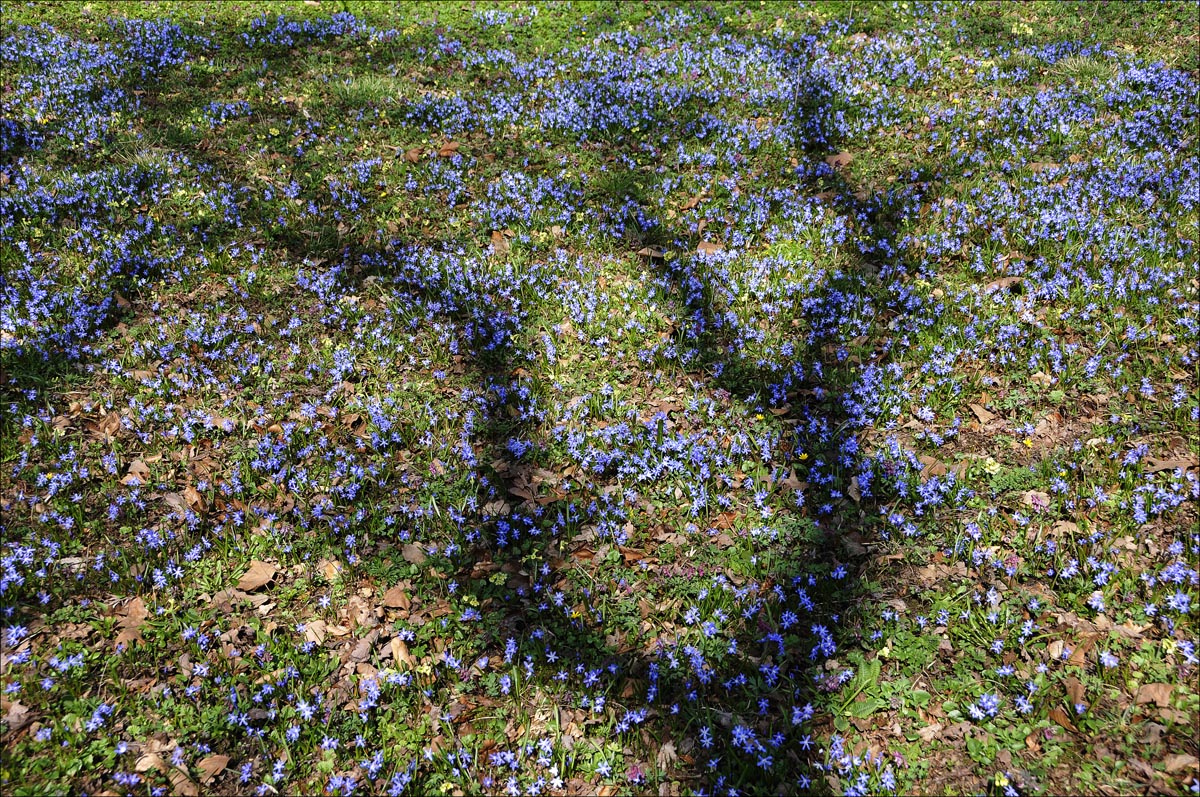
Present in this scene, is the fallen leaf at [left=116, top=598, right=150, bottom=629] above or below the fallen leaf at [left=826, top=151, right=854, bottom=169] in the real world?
below

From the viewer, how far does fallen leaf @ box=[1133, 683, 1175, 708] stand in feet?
12.0

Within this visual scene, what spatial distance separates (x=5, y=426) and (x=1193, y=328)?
8883 millimetres

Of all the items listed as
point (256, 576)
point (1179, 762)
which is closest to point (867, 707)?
point (1179, 762)

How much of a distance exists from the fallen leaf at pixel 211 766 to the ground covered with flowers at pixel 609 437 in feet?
0.06

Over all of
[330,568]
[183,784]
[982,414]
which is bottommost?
[183,784]

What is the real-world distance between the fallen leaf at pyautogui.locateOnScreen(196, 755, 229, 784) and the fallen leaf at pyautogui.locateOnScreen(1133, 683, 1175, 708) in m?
4.71

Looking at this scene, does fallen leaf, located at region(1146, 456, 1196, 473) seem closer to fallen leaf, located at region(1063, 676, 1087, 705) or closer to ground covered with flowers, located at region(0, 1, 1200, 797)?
ground covered with flowers, located at region(0, 1, 1200, 797)

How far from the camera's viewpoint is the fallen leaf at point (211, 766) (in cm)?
365

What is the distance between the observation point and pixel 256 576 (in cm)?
454

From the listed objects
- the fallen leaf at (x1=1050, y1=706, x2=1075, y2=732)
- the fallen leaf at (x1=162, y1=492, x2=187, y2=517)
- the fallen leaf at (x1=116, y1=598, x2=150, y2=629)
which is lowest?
the fallen leaf at (x1=116, y1=598, x2=150, y2=629)

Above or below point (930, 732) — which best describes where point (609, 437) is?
above

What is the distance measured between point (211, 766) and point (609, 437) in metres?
A: 3.05

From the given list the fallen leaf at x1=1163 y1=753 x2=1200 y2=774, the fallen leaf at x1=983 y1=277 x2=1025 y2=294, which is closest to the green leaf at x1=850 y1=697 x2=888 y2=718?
the fallen leaf at x1=1163 y1=753 x2=1200 y2=774

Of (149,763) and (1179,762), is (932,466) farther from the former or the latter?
(149,763)
